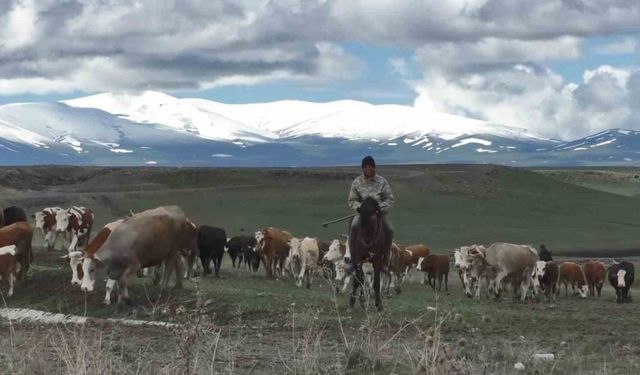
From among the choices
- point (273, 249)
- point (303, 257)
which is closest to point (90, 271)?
point (303, 257)

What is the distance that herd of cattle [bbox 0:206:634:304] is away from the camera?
66.4ft

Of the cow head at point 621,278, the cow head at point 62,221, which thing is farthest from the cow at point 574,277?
the cow head at point 62,221

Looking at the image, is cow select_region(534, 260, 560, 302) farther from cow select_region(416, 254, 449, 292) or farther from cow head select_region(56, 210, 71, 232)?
cow head select_region(56, 210, 71, 232)

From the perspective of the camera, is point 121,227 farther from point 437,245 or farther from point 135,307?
point 437,245

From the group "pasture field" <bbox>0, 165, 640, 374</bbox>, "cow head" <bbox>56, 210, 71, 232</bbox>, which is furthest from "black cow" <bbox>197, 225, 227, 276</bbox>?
"cow head" <bbox>56, 210, 71, 232</bbox>

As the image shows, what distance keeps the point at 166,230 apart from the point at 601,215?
75.1m

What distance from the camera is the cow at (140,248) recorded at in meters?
19.6

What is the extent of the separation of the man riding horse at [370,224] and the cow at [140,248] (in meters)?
4.80

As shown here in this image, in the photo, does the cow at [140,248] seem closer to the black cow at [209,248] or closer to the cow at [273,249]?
the black cow at [209,248]

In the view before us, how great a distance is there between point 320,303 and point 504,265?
36.3ft

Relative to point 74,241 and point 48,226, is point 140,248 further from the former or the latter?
point 48,226

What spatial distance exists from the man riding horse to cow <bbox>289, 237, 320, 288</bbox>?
12.2 meters

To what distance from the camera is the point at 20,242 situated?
952 inches

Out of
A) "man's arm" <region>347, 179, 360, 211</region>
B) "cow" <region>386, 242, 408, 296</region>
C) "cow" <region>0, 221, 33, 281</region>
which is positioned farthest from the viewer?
"cow" <region>386, 242, 408, 296</region>
